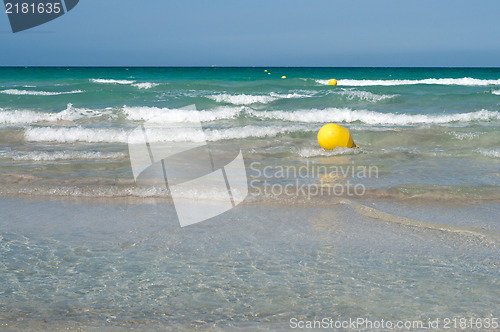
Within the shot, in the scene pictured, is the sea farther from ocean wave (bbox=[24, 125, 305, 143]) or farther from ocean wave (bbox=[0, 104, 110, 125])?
ocean wave (bbox=[0, 104, 110, 125])

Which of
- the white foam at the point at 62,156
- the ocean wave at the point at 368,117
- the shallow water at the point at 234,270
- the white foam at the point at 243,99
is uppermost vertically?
the white foam at the point at 243,99

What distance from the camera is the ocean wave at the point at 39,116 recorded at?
14.9 metres

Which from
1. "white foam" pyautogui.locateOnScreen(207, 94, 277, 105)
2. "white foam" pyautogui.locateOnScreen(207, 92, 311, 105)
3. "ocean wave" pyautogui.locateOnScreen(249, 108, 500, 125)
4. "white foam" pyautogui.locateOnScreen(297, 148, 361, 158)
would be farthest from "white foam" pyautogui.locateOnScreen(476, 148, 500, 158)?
"white foam" pyautogui.locateOnScreen(207, 94, 277, 105)

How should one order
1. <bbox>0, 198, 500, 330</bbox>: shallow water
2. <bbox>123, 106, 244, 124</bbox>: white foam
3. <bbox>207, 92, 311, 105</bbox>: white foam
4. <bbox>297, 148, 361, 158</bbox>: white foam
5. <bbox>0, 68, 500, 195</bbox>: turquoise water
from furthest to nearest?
<bbox>207, 92, 311, 105</bbox>: white foam, <bbox>123, 106, 244, 124</bbox>: white foam, <bbox>297, 148, 361, 158</bbox>: white foam, <bbox>0, 68, 500, 195</bbox>: turquoise water, <bbox>0, 198, 500, 330</bbox>: shallow water

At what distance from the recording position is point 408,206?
531 cm

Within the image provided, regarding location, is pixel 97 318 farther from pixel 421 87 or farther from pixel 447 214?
pixel 421 87

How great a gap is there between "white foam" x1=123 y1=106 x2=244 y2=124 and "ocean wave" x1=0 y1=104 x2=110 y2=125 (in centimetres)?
106

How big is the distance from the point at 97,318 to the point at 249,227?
198 cm

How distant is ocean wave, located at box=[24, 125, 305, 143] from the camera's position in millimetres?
10945

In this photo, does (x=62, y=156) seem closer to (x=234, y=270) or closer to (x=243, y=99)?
(x=234, y=270)

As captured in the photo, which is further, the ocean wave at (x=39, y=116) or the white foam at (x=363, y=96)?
the white foam at (x=363, y=96)

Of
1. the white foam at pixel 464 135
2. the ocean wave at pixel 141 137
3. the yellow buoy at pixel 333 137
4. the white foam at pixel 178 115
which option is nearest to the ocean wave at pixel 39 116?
the white foam at pixel 178 115

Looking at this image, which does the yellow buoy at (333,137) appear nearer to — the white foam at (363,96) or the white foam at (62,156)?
the white foam at (62,156)

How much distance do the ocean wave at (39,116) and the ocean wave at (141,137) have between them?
367cm
